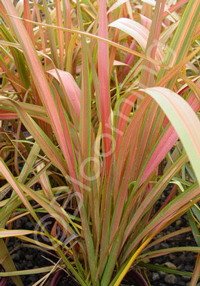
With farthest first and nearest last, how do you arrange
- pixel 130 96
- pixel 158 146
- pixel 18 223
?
1. pixel 18 223
2. pixel 158 146
3. pixel 130 96

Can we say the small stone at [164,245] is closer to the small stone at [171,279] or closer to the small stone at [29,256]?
the small stone at [171,279]

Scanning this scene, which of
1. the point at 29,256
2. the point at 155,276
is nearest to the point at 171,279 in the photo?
the point at 155,276

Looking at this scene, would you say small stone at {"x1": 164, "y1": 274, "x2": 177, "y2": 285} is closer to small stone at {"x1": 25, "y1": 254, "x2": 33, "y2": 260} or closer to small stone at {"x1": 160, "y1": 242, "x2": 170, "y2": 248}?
small stone at {"x1": 160, "y1": 242, "x2": 170, "y2": 248}

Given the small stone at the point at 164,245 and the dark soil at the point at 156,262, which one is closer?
the dark soil at the point at 156,262

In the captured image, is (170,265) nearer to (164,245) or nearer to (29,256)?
(164,245)

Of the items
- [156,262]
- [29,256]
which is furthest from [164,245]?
[29,256]

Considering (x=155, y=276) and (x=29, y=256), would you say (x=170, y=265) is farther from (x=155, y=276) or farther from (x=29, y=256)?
(x=29, y=256)

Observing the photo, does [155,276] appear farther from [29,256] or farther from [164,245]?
[29,256]

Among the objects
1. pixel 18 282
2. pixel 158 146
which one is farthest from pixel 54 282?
pixel 158 146

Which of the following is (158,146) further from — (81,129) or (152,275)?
(152,275)

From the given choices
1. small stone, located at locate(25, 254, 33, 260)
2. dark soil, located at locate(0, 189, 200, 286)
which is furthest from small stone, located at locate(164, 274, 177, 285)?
small stone, located at locate(25, 254, 33, 260)

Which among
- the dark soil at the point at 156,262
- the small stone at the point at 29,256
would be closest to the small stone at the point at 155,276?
the dark soil at the point at 156,262
